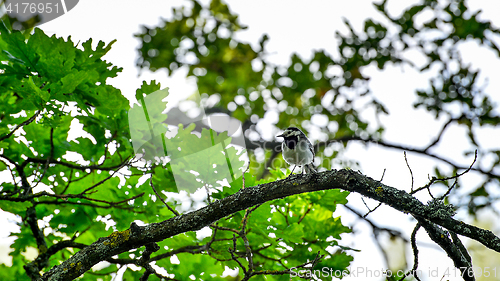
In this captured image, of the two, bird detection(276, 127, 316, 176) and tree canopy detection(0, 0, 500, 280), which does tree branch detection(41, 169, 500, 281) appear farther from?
bird detection(276, 127, 316, 176)

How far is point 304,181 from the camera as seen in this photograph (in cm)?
225

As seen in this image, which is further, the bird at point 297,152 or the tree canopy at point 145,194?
the bird at point 297,152

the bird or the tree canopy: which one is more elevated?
the bird

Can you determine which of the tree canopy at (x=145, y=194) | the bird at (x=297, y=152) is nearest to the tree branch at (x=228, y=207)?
the tree canopy at (x=145, y=194)

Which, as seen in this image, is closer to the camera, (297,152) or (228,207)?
(228,207)

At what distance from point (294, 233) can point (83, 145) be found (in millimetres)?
1962

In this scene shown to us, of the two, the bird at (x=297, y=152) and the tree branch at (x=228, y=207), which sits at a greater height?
the bird at (x=297, y=152)

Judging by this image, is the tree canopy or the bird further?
the bird

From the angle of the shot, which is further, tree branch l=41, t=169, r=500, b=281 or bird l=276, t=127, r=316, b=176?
bird l=276, t=127, r=316, b=176

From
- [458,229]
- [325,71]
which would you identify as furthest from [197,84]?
[458,229]

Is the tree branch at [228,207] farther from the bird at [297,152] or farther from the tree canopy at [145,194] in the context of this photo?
the bird at [297,152]

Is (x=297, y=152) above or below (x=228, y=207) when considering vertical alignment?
above

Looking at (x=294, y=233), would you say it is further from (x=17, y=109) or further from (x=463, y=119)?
(x=463, y=119)

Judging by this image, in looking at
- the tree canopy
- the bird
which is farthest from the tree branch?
the bird
